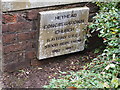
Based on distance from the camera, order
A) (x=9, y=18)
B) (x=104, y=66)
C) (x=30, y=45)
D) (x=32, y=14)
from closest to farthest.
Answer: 1. (x=104, y=66)
2. (x=9, y=18)
3. (x=32, y=14)
4. (x=30, y=45)

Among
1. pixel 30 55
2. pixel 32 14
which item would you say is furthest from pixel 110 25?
pixel 30 55

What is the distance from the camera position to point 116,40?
2.57m

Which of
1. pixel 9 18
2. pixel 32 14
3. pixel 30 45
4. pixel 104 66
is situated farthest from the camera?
pixel 30 45

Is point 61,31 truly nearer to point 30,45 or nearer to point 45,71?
point 30,45

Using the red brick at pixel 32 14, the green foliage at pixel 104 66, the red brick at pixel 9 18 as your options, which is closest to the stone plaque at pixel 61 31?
the red brick at pixel 32 14

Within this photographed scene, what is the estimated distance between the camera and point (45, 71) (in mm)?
2875

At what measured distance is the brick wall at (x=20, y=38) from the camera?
8.63ft

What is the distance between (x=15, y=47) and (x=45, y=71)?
45cm

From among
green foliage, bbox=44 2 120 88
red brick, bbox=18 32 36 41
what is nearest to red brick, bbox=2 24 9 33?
red brick, bbox=18 32 36 41

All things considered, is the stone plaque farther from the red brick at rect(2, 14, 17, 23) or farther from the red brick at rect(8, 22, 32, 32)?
the red brick at rect(2, 14, 17, 23)

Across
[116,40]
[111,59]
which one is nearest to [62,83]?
[111,59]

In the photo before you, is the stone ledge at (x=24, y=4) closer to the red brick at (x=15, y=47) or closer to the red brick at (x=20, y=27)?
the red brick at (x=20, y=27)

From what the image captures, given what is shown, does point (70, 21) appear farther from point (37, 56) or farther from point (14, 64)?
point (14, 64)

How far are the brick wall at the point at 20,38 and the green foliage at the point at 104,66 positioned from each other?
1.76 ft
